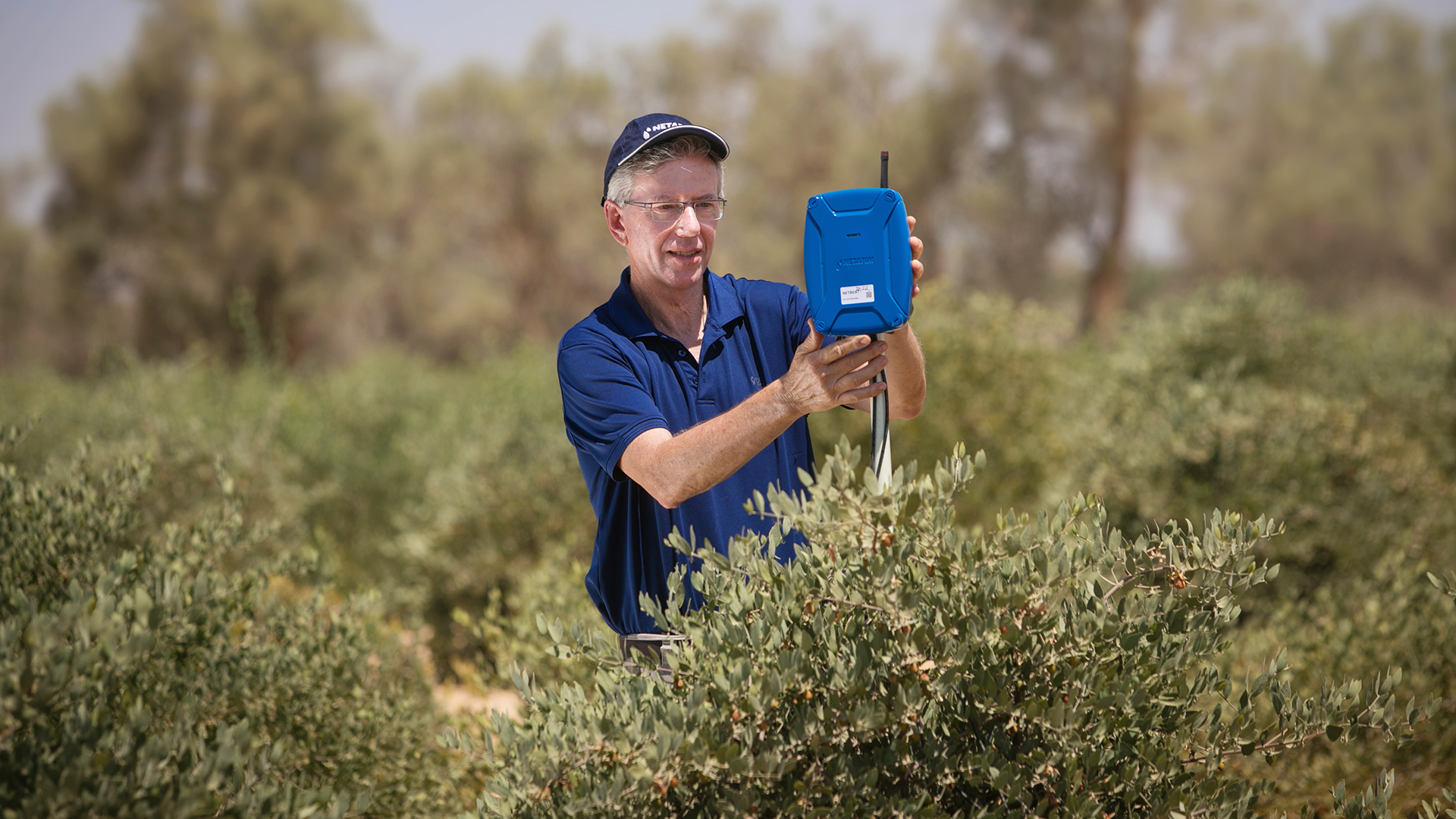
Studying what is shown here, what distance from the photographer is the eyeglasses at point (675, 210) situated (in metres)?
2.51

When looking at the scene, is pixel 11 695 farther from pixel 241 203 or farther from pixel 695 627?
pixel 241 203

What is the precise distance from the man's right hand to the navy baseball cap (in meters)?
0.64

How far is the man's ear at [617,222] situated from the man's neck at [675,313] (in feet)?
0.39

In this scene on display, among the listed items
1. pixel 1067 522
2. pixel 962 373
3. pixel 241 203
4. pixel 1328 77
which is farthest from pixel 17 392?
pixel 1328 77

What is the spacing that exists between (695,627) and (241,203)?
94.0 ft

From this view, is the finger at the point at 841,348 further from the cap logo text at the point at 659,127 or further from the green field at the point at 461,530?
the cap logo text at the point at 659,127

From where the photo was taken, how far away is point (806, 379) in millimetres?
2076

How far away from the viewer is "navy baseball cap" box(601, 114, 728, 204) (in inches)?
95.7

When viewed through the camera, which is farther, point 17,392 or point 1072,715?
point 17,392

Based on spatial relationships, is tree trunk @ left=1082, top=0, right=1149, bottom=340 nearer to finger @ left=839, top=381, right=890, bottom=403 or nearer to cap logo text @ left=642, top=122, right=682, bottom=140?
cap logo text @ left=642, top=122, right=682, bottom=140

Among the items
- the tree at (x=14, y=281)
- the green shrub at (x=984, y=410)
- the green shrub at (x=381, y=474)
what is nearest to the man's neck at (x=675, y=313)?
the green shrub at (x=381, y=474)

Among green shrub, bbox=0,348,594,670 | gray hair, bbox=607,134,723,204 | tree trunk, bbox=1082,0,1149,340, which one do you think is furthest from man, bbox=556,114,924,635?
tree trunk, bbox=1082,0,1149,340

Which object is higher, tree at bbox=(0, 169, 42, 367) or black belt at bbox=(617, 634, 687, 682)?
tree at bbox=(0, 169, 42, 367)

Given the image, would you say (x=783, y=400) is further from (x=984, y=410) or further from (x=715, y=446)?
(x=984, y=410)
